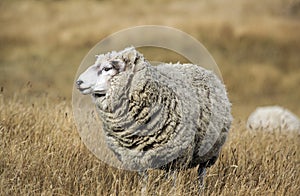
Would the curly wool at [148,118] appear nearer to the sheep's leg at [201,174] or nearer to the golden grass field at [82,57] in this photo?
the golden grass field at [82,57]

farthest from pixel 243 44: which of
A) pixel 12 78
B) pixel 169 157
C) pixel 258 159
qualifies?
pixel 169 157

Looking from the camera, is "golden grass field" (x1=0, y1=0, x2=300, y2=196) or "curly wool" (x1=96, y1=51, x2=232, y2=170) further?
"golden grass field" (x1=0, y1=0, x2=300, y2=196)

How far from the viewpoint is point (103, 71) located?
3826 mm

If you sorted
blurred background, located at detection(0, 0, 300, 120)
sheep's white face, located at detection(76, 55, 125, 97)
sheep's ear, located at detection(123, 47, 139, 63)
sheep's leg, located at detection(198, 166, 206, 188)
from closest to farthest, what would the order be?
1. sheep's white face, located at detection(76, 55, 125, 97)
2. sheep's ear, located at detection(123, 47, 139, 63)
3. sheep's leg, located at detection(198, 166, 206, 188)
4. blurred background, located at detection(0, 0, 300, 120)

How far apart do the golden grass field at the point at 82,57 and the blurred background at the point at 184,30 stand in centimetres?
4

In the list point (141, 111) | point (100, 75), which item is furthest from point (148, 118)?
point (100, 75)

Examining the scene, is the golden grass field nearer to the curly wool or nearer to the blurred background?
the blurred background

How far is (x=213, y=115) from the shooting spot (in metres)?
4.45

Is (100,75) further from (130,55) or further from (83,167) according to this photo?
(83,167)

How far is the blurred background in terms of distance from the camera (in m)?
19.6

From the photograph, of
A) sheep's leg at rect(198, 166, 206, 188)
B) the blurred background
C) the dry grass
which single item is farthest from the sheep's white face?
the blurred background

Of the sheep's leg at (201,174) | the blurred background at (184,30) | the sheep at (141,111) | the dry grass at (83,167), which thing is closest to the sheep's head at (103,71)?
the sheep at (141,111)

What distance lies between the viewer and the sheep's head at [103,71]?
148 inches

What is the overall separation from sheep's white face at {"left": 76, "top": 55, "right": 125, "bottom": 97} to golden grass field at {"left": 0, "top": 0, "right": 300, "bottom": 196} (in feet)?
1.91
